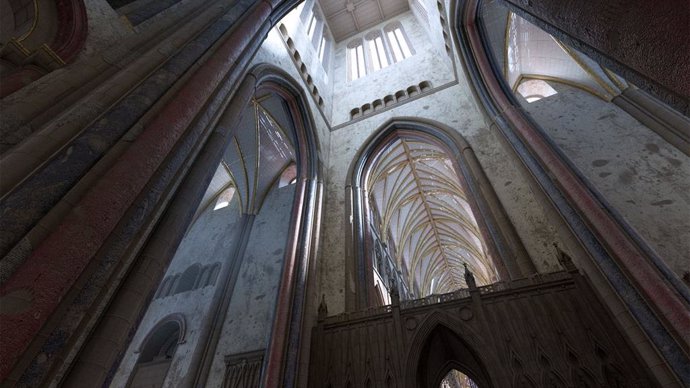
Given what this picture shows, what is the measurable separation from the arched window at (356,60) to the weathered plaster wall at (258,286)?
781cm

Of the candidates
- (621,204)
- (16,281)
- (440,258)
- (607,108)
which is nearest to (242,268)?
(16,281)

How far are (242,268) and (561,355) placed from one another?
899cm

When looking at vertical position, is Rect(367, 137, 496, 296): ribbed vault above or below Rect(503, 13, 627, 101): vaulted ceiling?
above

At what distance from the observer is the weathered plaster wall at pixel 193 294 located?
897 centimetres

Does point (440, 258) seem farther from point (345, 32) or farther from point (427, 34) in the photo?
point (345, 32)

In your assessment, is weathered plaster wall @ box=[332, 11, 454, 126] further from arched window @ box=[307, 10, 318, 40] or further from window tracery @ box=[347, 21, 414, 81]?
arched window @ box=[307, 10, 318, 40]

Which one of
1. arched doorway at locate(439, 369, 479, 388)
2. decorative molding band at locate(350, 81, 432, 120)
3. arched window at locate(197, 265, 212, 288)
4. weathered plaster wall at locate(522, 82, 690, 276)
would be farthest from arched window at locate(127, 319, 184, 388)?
weathered plaster wall at locate(522, 82, 690, 276)

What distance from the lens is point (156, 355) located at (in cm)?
1029

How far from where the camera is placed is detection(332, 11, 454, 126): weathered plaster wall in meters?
12.4

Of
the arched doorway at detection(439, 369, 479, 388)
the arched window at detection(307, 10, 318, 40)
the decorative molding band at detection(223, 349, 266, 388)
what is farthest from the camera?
the arched window at detection(307, 10, 318, 40)

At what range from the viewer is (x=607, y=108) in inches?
305

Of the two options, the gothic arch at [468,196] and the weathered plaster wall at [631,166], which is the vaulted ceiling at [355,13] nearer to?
the gothic arch at [468,196]

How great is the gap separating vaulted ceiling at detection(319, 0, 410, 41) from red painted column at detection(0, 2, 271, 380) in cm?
1738

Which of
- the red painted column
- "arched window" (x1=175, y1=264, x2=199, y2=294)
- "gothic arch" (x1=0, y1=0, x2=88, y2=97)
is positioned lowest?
the red painted column
